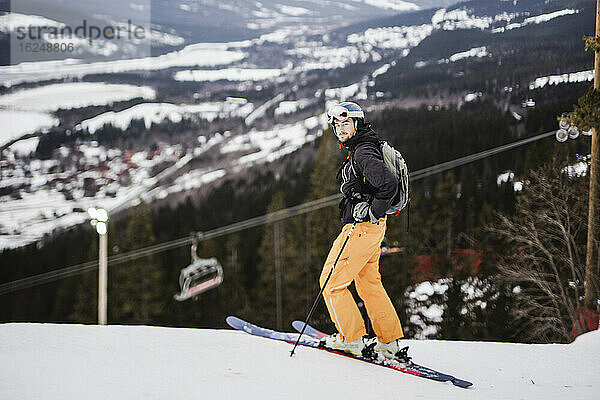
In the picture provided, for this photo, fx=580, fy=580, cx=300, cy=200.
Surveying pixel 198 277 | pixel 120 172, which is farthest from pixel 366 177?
pixel 120 172

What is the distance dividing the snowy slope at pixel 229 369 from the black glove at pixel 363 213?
758mm

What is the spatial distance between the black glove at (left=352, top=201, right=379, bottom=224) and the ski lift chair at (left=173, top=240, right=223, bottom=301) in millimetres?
15219

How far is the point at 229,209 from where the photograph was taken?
29.4 meters

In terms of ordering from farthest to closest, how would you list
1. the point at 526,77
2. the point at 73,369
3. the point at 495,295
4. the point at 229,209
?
the point at 229,209 → the point at 526,77 → the point at 495,295 → the point at 73,369

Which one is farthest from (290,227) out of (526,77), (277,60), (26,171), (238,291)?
(26,171)

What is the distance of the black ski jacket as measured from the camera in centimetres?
293

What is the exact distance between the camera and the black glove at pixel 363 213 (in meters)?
3.01

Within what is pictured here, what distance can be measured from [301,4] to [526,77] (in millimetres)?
26430

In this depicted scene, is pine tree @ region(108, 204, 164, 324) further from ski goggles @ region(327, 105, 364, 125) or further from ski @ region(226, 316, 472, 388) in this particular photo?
ski goggles @ region(327, 105, 364, 125)

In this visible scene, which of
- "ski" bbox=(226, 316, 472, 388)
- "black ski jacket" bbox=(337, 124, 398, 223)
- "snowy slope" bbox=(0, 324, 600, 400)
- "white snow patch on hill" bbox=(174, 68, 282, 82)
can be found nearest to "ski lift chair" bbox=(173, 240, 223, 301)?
"ski" bbox=(226, 316, 472, 388)

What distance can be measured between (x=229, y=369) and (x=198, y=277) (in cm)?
1685

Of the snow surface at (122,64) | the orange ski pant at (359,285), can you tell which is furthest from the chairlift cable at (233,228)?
the snow surface at (122,64)

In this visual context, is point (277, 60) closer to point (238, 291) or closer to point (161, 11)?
point (161, 11)

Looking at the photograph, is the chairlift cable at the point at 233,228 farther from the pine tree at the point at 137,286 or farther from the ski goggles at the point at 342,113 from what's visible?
the ski goggles at the point at 342,113
